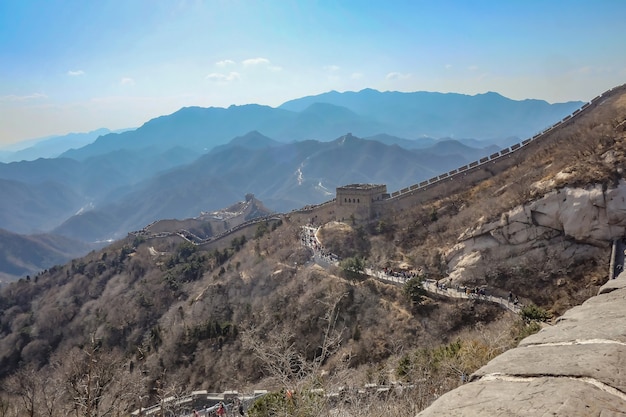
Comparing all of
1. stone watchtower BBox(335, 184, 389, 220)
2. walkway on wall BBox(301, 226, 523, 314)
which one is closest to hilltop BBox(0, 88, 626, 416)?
walkway on wall BBox(301, 226, 523, 314)

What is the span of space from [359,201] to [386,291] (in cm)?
1210

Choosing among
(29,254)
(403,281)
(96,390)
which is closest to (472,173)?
(403,281)

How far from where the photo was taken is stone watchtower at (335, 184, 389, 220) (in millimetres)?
36406

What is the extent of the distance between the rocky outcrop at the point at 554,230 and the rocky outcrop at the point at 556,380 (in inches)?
829

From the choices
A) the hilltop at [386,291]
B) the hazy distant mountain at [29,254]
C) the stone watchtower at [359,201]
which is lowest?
the hazy distant mountain at [29,254]

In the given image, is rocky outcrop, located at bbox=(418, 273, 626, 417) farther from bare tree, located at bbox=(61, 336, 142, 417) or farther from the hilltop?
bare tree, located at bbox=(61, 336, 142, 417)

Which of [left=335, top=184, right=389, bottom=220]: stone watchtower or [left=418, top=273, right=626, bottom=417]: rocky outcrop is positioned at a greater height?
[left=418, top=273, right=626, bottom=417]: rocky outcrop

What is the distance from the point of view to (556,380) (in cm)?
336

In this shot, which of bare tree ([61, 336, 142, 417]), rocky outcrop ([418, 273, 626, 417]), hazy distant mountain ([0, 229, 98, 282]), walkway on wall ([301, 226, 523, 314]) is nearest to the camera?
rocky outcrop ([418, 273, 626, 417])

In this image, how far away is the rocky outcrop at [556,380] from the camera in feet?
9.95

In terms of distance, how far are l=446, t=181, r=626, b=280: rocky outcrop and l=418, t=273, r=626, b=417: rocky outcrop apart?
21061 millimetres

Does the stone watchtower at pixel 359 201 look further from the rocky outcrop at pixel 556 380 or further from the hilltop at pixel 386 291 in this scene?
the rocky outcrop at pixel 556 380

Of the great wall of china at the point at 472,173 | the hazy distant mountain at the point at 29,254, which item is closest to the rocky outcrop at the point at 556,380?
the great wall of china at the point at 472,173

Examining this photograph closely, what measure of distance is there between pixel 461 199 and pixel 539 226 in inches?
322
